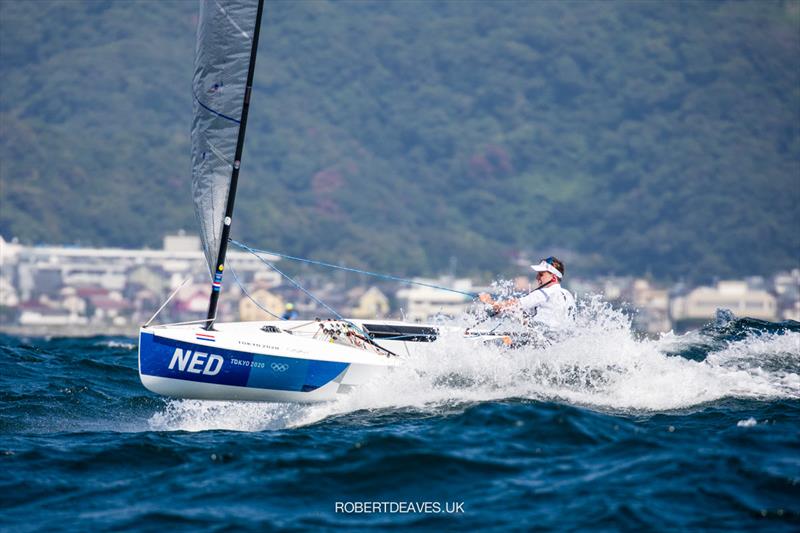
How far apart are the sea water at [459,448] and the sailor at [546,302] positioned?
0.20 meters

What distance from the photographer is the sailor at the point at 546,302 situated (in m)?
11.9

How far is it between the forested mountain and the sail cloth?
7937 cm

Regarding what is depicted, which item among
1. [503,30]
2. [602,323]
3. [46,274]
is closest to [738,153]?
[503,30]

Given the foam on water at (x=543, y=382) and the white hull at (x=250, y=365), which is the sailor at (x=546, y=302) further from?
the white hull at (x=250, y=365)

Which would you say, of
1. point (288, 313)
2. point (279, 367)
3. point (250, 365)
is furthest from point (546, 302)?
point (288, 313)

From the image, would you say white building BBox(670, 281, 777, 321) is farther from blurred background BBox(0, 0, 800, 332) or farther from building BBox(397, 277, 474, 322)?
building BBox(397, 277, 474, 322)

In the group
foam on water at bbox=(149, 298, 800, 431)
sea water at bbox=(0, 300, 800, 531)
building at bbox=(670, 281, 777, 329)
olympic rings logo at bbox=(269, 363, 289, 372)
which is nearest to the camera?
sea water at bbox=(0, 300, 800, 531)

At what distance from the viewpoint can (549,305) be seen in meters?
11.9

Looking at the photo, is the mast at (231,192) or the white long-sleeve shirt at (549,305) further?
the white long-sleeve shirt at (549,305)

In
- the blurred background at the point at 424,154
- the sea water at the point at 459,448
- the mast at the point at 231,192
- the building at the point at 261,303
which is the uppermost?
the blurred background at the point at 424,154

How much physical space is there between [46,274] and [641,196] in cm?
5632

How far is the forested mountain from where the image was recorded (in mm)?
97125

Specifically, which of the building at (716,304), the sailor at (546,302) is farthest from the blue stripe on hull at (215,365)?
the building at (716,304)

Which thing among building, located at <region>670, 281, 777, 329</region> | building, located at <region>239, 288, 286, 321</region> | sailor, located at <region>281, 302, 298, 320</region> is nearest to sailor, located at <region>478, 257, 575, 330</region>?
sailor, located at <region>281, 302, 298, 320</region>
